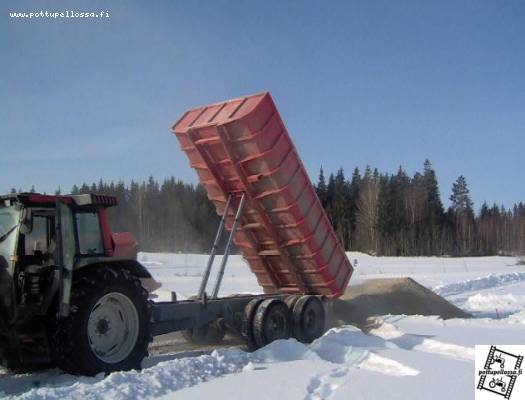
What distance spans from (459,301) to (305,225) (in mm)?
11075

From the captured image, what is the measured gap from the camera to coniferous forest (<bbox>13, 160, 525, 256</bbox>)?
66.3 meters

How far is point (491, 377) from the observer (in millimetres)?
6488

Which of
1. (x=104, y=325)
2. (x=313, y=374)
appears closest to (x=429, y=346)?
(x=313, y=374)

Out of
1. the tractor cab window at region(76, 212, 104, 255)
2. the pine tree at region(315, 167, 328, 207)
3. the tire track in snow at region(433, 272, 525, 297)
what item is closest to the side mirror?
the tractor cab window at region(76, 212, 104, 255)

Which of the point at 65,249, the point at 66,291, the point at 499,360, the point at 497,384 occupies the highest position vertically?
the point at 65,249

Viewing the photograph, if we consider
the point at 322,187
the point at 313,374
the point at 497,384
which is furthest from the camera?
the point at 322,187

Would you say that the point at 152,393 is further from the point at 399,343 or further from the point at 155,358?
the point at 399,343

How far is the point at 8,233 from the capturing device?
7.30 metres

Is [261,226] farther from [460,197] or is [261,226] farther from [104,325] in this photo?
[460,197]

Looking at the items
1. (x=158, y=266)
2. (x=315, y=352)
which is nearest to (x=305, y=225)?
(x=315, y=352)

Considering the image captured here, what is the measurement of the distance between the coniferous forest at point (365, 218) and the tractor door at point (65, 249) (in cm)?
5262

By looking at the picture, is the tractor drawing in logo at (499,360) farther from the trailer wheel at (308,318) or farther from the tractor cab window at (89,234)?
the tractor cab window at (89,234)

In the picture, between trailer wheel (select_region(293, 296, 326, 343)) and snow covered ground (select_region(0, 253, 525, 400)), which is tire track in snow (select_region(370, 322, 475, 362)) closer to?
snow covered ground (select_region(0, 253, 525, 400))

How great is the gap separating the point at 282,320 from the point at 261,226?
5.95 feet
